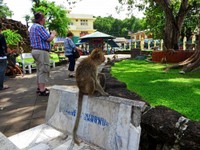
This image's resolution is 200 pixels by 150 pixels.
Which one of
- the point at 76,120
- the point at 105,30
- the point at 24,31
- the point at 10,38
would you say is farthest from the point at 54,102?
the point at 105,30

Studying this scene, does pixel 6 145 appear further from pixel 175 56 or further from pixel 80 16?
pixel 80 16

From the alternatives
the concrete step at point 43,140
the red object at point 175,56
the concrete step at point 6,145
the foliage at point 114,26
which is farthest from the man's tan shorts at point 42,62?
the foliage at point 114,26

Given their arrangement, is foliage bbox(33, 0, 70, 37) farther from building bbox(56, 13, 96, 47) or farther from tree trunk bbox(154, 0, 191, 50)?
building bbox(56, 13, 96, 47)

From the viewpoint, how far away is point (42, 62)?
5535mm

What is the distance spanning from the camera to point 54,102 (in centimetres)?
379

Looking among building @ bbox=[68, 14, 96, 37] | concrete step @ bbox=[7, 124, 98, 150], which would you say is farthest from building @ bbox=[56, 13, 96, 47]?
concrete step @ bbox=[7, 124, 98, 150]

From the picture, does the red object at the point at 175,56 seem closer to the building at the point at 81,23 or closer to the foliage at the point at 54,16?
the foliage at the point at 54,16

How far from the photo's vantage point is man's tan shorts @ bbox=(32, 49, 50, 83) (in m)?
5.48

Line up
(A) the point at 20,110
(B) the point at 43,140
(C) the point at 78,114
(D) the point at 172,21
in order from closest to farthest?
(C) the point at 78,114 → (B) the point at 43,140 → (A) the point at 20,110 → (D) the point at 172,21

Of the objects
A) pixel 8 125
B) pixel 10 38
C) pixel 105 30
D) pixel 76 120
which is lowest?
pixel 8 125

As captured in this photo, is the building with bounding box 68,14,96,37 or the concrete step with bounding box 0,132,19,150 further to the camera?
the building with bounding box 68,14,96,37

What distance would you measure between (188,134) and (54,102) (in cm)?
222

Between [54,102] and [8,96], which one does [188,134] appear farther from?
[8,96]

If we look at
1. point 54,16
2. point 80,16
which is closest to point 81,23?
point 80,16
